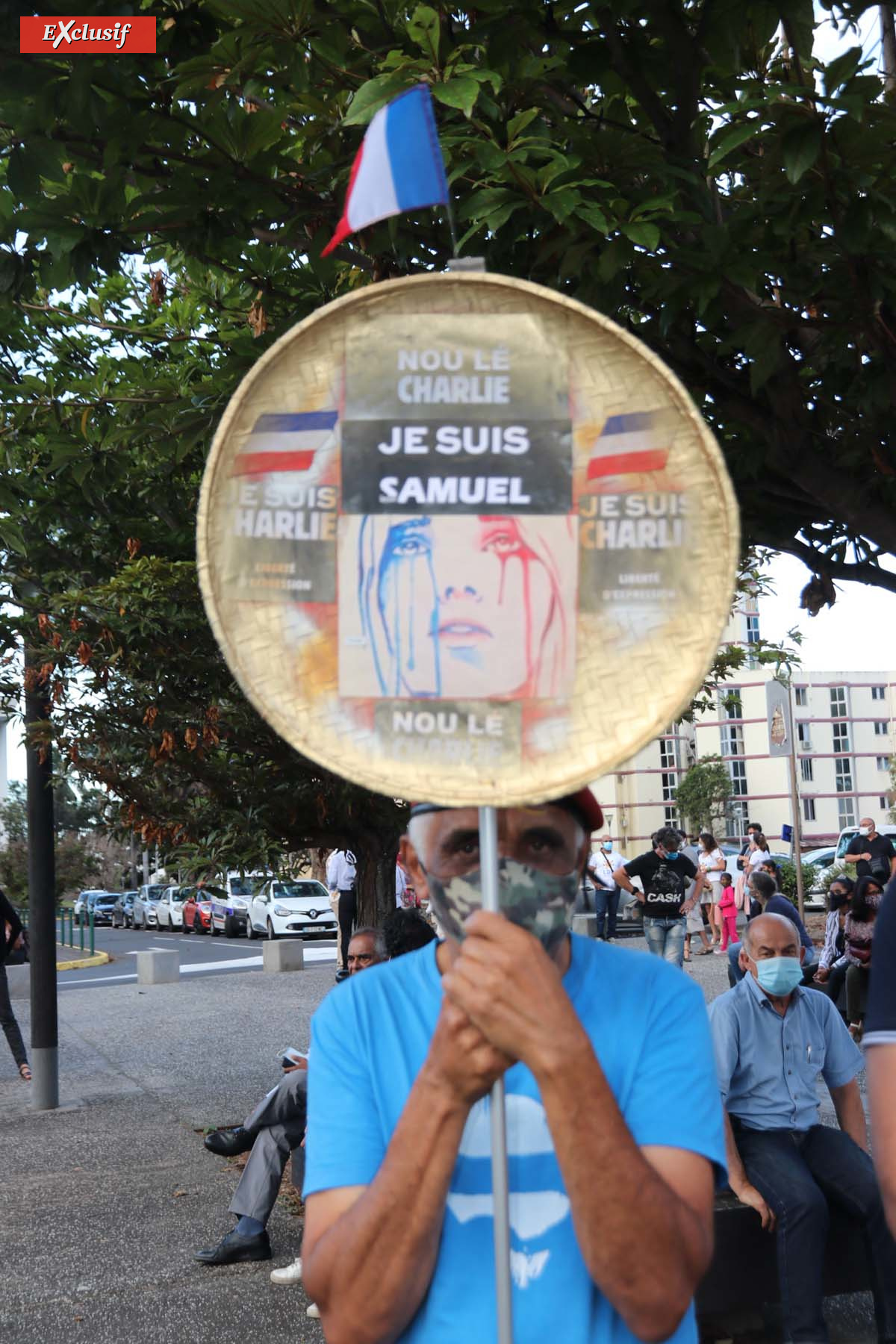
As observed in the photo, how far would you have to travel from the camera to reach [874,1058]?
1.70 metres

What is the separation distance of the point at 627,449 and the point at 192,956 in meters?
29.7

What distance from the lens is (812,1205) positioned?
191 inches

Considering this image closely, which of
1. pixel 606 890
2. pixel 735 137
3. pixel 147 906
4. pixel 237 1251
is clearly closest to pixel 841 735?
pixel 147 906

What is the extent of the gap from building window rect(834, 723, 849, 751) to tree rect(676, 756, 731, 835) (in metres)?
18.7

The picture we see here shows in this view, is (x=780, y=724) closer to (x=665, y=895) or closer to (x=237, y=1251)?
(x=665, y=895)

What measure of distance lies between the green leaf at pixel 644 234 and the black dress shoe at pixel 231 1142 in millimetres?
4741

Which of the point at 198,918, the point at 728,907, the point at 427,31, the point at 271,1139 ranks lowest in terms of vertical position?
the point at 198,918

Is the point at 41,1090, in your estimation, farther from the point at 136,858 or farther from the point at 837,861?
the point at 136,858

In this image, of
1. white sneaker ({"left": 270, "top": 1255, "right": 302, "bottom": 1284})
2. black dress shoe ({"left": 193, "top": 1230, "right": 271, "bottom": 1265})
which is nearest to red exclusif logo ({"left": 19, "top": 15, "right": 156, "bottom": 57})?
white sneaker ({"left": 270, "top": 1255, "right": 302, "bottom": 1284})

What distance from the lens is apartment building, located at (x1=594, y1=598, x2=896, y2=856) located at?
99438 mm

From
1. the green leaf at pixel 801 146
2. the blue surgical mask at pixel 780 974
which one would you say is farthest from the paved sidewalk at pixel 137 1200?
the green leaf at pixel 801 146

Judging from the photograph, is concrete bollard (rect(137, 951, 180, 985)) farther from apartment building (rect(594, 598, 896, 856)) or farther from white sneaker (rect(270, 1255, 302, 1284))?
apartment building (rect(594, 598, 896, 856))

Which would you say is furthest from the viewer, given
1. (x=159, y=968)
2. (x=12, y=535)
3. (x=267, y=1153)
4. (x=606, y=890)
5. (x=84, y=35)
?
(x=159, y=968)

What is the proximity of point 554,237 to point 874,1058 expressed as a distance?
3174mm
